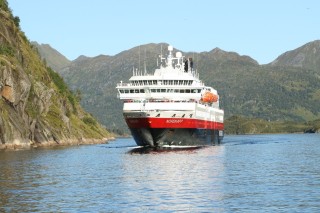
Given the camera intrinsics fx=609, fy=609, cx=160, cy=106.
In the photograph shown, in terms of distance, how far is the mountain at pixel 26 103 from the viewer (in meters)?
119

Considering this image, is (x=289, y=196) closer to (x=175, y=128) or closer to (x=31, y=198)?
(x=31, y=198)

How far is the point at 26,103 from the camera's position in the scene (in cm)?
13188

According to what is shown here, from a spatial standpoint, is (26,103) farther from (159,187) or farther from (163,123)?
(159,187)

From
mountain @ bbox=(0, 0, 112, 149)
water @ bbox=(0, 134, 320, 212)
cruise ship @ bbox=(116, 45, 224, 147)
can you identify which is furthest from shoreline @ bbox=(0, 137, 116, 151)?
water @ bbox=(0, 134, 320, 212)

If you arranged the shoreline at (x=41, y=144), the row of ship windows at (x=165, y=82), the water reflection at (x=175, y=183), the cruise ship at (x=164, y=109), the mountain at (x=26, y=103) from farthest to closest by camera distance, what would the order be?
1. the row of ship windows at (x=165, y=82)
2. the mountain at (x=26, y=103)
3. the shoreline at (x=41, y=144)
4. the cruise ship at (x=164, y=109)
5. the water reflection at (x=175, y=183)

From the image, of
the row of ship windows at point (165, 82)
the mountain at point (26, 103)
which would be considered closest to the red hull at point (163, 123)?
the row of ship windows at point (165, 82)

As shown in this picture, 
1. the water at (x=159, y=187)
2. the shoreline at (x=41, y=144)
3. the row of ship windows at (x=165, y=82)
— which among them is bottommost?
the water at (x=159, y=187)

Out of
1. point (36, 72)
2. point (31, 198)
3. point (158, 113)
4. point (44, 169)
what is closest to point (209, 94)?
point (158, 113)

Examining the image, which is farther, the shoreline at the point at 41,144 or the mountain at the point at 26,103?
the mountain at the point at 26,103

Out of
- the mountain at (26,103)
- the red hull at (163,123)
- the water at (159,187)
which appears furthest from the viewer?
the mountain at (26,103)

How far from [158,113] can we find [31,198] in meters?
66.8

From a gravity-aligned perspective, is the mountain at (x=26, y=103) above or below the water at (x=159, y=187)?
above

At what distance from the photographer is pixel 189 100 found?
118938 mm

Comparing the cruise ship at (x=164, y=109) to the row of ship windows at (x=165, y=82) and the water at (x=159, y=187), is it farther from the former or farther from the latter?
the water at (x=159, y=187)
